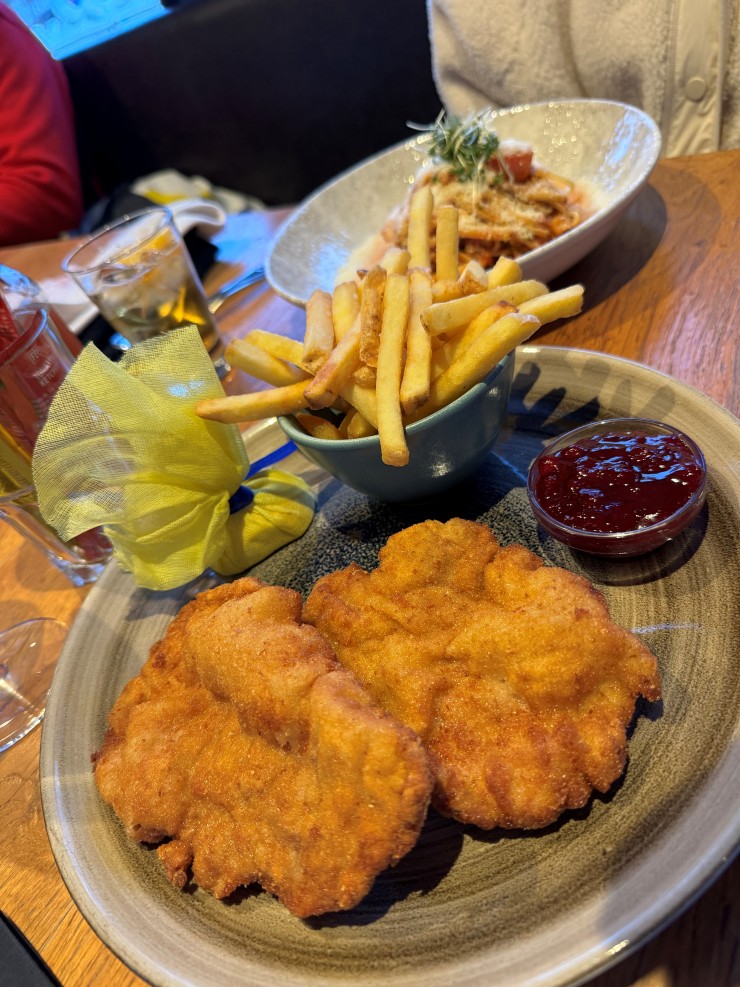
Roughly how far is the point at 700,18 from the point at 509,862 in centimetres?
344

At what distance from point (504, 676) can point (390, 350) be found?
83 cm

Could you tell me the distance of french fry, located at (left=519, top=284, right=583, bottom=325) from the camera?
1.75 metres

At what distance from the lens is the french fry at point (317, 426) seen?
1896 mm

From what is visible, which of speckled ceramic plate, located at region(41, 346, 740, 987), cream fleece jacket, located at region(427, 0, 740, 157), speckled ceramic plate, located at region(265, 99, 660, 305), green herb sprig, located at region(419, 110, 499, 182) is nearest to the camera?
speckled ceramic plate, located at region(41, 346, 740, 987)

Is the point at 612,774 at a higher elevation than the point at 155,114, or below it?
below

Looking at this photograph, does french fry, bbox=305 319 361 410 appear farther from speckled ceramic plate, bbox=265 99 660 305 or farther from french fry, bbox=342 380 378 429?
speckled ceramic plate, bbox=265 99 660 305

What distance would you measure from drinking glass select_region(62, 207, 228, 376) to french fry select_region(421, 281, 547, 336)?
1.53m

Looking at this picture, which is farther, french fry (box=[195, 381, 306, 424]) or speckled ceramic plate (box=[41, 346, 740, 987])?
french fry (box=[195, 381, 306, 424])

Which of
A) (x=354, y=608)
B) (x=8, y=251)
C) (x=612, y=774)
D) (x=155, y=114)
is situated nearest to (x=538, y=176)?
(x=354, y=608)

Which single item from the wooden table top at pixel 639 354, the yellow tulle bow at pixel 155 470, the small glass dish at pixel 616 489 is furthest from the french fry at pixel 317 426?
the wooden table top at pixel 639 354

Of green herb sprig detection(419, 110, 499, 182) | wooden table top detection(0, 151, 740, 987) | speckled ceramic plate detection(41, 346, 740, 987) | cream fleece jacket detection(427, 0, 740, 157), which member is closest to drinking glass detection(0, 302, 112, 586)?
wooden table top detection(0, 151, 740, 987)

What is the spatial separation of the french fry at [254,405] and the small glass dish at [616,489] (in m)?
0.65

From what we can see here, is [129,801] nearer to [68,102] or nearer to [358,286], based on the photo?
[358,286]

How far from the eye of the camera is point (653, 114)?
3498mm
